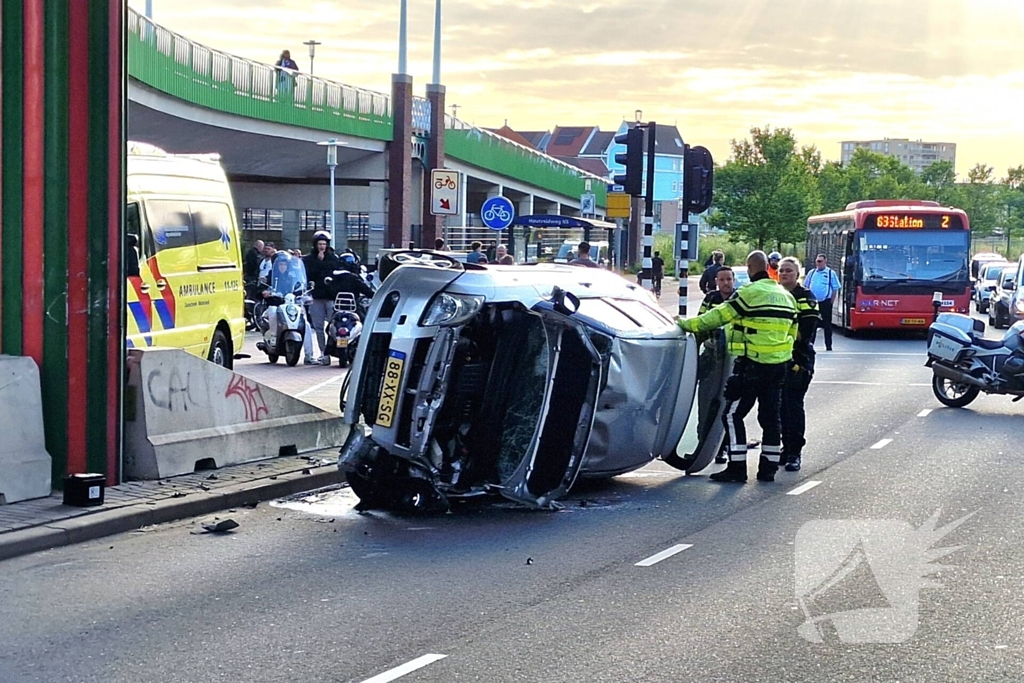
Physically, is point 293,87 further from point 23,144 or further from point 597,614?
point 597,614

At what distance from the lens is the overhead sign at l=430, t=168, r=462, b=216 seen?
22.8m

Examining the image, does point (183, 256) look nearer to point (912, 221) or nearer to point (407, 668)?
point (407, 668)

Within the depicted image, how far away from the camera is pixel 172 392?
10.6 m

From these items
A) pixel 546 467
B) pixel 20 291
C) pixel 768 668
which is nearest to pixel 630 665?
pixel 768 668

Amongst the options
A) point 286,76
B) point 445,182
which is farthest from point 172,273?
point 286,76

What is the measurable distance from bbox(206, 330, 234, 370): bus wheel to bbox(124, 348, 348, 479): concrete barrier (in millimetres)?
4976

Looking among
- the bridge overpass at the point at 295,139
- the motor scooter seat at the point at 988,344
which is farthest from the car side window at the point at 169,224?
the bridge overpass at the point at 295,139

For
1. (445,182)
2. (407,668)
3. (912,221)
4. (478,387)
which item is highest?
(445,182)

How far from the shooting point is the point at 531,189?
68312 mm

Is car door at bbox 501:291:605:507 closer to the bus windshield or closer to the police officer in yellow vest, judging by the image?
the police officer in yellow vest

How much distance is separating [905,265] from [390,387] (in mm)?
22468

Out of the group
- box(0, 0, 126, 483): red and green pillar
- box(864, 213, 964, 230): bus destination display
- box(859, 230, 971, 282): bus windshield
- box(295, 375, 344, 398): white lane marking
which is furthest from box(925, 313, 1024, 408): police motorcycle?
box(864, 213, 964, 230): bus destination display

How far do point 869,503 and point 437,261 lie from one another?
3518 mm

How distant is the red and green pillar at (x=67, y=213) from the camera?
9.57 m
